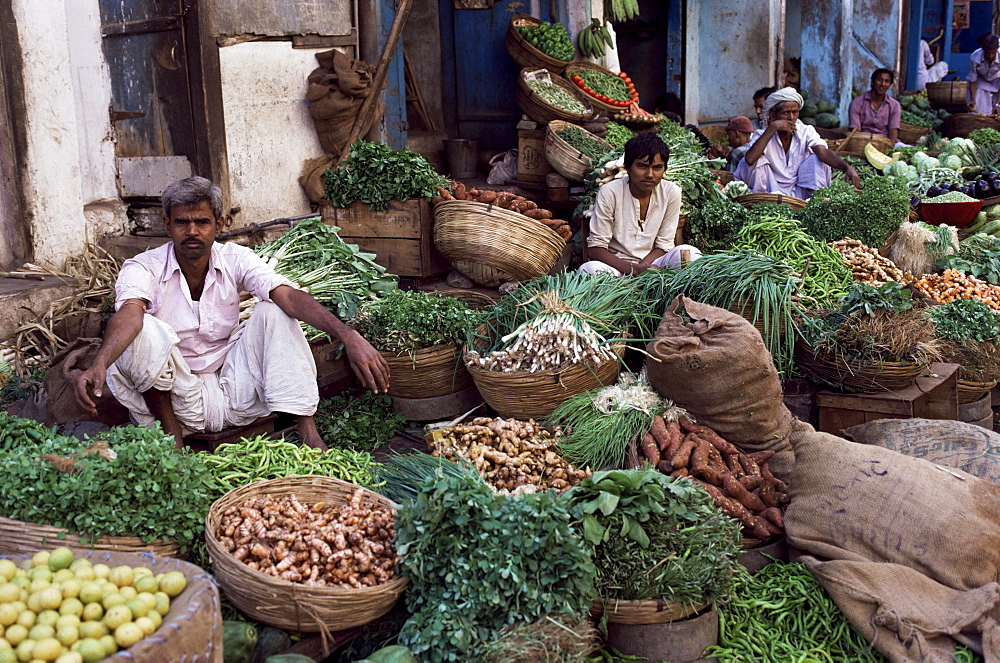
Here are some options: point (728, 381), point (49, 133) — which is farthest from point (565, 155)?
point (49, 133)

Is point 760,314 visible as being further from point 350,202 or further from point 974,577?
point 350,202

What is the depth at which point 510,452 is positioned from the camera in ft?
13.1

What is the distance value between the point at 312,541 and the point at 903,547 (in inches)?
85.6

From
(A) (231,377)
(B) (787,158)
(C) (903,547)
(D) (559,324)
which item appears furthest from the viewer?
(B) (787,158)

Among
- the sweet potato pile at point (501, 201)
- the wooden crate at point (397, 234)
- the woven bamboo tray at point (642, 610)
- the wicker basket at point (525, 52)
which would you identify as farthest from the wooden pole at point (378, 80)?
the woven bamboo tray at point (642, 610)

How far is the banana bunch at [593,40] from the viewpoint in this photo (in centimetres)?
832

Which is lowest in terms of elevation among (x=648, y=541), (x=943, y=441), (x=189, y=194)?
(x=943, y=441)

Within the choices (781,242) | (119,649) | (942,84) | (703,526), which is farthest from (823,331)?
(942,84)

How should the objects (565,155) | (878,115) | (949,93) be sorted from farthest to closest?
(949,93) → (878,115) → (565,155)

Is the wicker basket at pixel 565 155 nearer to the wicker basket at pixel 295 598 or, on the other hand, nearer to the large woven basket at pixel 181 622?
the wicker basket at pixel 295 598

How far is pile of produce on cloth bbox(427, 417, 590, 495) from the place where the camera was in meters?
3.83

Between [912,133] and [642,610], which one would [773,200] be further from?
[912,133]

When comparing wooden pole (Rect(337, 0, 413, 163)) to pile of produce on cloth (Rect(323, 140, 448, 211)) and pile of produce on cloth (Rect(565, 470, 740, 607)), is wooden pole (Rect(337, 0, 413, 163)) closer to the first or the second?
pile of produce on cloth (Rect(323, 140, 448, 211))

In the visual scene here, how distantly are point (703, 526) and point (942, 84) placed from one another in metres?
13.2
